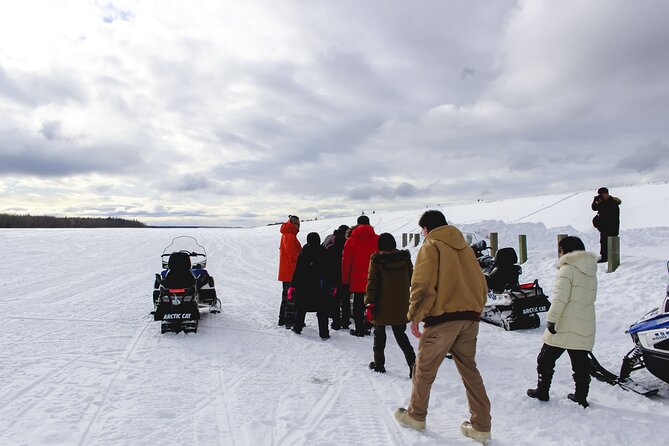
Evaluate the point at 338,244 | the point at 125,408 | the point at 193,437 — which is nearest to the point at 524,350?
the point at 338,244

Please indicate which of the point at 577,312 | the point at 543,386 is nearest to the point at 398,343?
the point at 543,386

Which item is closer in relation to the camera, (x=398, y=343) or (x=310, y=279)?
(x=398, y=343)

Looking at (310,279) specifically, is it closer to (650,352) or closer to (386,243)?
(386,243)

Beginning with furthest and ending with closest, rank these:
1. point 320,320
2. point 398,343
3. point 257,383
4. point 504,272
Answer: point 504,272 → point 320,320 → point 398,343 → point 257,383

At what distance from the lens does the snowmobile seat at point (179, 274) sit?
24.1ft

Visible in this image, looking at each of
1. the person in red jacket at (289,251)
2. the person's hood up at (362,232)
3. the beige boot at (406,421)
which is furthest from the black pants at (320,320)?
the beige boot at (406,421)

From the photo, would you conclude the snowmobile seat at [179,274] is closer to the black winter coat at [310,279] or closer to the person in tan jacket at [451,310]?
the black winter coat at [310,279]

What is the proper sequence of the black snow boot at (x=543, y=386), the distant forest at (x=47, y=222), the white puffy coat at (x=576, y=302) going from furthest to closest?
the distant forest at (x=47, y=222) < the black snow boot at (x=543, y=386) < the white puffy coat at (x=576, y=302)

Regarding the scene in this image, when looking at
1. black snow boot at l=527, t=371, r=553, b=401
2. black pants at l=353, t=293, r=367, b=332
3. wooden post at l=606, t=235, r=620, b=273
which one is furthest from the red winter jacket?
wooden post at l=606, t=235, r=620, b=273

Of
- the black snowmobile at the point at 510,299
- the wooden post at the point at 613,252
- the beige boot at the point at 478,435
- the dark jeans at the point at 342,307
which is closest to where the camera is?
the beige boot at the point at 478,435

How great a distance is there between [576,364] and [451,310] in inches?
67.9

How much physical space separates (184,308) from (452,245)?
5.15 metres

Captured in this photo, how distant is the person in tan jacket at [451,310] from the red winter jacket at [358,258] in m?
3.63

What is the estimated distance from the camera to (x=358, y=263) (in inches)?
292
